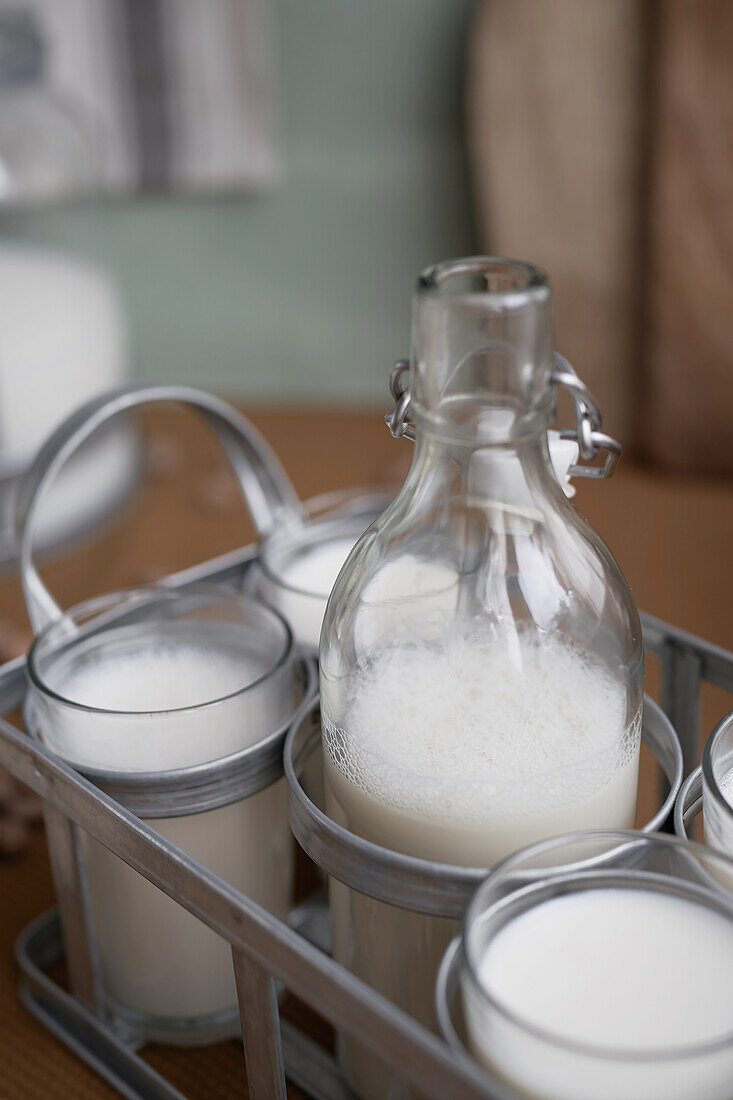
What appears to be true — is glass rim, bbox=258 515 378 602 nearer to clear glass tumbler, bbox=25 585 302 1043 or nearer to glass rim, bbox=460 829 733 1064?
clear glass tumbler, bbox=25 585 302 1043

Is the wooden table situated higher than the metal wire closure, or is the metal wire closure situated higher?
the metal wire closure

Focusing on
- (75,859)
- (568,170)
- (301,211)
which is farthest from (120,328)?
(75,859)

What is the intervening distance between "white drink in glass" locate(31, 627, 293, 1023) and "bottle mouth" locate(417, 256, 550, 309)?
0.13m

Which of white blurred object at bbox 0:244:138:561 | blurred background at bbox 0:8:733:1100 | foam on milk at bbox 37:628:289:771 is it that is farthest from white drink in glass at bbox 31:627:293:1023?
white blurred object at bbox 0:244:138:561

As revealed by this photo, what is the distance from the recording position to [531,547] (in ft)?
0.92

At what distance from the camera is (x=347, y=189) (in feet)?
2.77

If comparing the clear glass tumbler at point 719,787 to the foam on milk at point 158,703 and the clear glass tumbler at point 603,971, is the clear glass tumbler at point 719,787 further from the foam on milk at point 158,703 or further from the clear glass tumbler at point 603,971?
the foam on milk at point 158,703

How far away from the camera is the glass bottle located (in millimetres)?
269

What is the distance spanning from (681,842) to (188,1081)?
200mm

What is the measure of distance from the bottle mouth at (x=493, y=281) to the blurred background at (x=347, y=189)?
0.47 metres

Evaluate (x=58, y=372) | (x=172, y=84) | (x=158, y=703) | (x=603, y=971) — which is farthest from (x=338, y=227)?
(x=603, y=971)

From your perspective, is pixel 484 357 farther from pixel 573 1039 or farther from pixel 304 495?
pixel 304 495

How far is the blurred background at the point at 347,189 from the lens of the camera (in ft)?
2.30

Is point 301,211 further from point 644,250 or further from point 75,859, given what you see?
point 75,859
